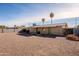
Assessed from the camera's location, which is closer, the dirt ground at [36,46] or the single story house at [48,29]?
the dirt ground at [36,46]

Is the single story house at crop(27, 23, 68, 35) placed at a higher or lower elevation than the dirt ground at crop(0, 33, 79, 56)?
higher

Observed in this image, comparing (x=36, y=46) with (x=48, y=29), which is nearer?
(x=36, y=46)

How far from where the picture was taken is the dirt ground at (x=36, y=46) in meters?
6.83

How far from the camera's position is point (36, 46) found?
6.99m

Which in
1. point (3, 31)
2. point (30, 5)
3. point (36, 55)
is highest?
point (30, 5)

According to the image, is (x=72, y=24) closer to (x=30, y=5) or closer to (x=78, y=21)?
(x=78, y=21)

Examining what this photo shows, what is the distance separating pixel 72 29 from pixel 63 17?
448mm

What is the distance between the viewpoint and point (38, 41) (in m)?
7.06

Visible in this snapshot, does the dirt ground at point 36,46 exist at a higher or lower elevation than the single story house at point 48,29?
lower

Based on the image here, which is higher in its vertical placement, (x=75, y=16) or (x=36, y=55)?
(x=75, y=16)

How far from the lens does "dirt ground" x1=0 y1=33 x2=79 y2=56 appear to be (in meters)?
6.83

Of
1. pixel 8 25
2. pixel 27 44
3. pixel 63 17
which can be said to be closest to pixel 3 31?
pixel 8 25

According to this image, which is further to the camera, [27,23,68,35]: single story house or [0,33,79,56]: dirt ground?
[27,23,68,35]: single story house

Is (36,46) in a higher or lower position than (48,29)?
lower
